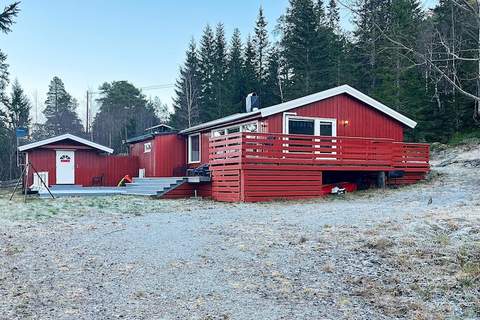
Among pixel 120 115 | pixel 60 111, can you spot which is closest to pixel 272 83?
pixel 120 115

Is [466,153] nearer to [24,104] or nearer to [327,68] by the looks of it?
[327,68]

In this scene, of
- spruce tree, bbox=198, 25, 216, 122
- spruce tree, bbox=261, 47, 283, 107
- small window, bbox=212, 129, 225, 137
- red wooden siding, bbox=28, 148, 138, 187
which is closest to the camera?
small window, bbox=212, 129, 225, 137

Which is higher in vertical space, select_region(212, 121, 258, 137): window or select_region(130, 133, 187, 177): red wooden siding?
select_region(212, 121, 258, 137): window

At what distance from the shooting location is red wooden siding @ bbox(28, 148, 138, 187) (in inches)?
756

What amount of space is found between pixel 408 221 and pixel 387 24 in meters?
3.12

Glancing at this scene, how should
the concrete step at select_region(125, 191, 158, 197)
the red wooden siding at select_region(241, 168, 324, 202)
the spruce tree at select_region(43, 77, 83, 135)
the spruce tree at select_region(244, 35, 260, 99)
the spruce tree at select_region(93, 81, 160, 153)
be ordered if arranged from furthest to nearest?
the spruce tree at select_region(43, 77, 83, 135) → the spruce tree at select_region(93, 81, 160, 153) → the spruce tree at select_region(244, 35, 260, 99) → the concrete step at select_region(125, 191, 158, 197) → the red wooden siding at select_region(241, 168, 324, 202)

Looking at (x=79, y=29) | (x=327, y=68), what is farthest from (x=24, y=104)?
(x=327, y=68)

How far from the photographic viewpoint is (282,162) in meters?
12.6

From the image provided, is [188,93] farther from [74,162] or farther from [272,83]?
[74,162]

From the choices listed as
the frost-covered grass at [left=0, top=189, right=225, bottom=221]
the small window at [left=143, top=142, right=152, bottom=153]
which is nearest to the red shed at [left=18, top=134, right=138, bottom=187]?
the small window at [left=143, top=142, right=152, bottom=153]

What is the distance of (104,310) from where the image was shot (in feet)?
12.2

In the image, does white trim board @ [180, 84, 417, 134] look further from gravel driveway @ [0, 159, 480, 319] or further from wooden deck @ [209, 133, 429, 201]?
gravel driveway @ [0, 159, 480, 319]

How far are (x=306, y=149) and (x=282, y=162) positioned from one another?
1.02 meters

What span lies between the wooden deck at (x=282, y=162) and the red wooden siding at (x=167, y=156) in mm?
5582
